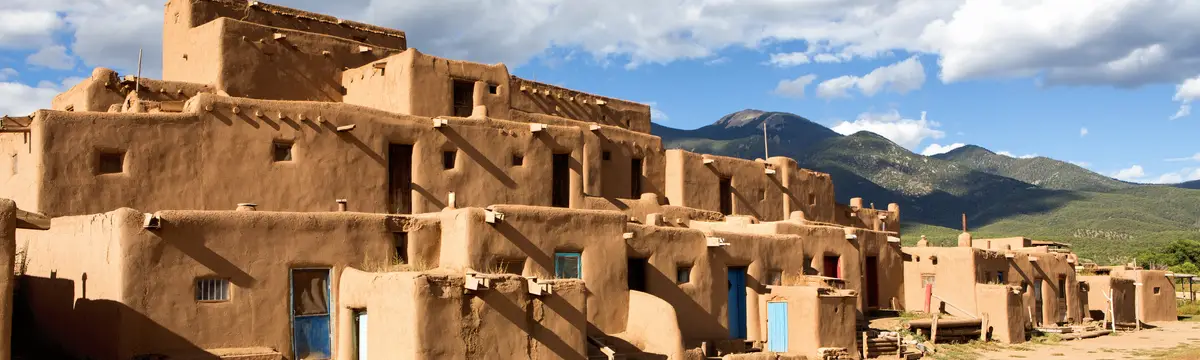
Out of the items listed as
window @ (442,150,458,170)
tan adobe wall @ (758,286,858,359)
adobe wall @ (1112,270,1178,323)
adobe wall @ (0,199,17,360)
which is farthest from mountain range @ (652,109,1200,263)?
adobe wall @ (0,199,17,360)

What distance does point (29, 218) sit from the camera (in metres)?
15.7

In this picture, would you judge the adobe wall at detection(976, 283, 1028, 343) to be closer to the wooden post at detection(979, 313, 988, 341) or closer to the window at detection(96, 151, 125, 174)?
the wooden post at detection(979, 313, 988, 341)

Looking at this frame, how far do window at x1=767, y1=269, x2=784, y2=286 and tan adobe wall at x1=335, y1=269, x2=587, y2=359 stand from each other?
356 inches

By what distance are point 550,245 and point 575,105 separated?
1115 cm

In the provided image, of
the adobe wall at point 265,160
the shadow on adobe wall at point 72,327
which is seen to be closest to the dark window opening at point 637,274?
the adobe wall at point 265,160

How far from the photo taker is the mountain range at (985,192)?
4077 inches

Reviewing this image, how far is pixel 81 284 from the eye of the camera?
18.5 m

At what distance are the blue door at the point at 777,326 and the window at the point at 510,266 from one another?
7000mm

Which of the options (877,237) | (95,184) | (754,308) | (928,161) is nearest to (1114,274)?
(877,237)

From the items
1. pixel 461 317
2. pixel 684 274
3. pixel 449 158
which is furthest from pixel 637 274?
pixel 461 317

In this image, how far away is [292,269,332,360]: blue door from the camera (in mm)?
19422

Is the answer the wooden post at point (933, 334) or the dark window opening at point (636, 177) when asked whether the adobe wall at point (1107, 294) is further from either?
the dark window opening at point (636, 177)

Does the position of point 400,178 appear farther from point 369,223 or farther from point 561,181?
point 561,181

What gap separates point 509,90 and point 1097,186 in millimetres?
148906
